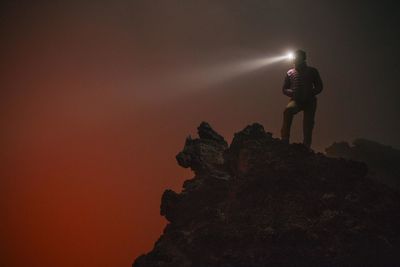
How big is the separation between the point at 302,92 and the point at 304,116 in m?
1.19

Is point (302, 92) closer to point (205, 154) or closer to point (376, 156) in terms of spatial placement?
point (205, 154)

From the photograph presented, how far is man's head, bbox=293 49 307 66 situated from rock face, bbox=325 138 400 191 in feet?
45.9

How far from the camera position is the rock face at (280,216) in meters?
8.09

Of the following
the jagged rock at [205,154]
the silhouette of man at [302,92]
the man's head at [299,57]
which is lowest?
the jagged rock at [205,154]

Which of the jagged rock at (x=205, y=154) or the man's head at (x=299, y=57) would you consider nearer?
the jagged rock at (x=205, y=154)

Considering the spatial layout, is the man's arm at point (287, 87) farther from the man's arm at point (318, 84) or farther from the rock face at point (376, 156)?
the rock face at point (376, 156)

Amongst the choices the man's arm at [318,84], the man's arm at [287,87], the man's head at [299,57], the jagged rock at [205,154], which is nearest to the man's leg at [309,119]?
the man's arm at [318,84]

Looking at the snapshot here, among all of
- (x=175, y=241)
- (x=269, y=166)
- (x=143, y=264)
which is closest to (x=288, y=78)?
(x=269, y=166)

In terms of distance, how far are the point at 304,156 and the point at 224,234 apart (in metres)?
3.98

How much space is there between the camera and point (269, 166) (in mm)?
10938

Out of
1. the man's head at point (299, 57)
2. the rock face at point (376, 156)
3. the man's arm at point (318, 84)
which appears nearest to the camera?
the man's head at point (299, 57)

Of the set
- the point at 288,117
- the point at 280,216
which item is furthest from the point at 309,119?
the point at 280,216

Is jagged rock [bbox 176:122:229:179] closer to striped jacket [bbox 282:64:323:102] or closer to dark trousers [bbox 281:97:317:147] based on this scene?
dark trousers [bbox 281:97:317:147]

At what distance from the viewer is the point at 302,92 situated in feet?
46.9
